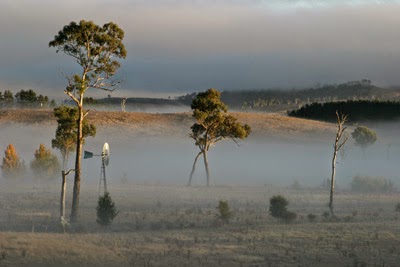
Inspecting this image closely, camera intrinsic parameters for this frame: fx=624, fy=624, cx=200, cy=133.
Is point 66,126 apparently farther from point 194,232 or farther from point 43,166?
point 194,232

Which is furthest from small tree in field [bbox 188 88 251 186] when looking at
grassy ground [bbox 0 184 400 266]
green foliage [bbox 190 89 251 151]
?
grassy ground [bbox 0 184 400 266]

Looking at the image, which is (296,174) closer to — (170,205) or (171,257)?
(170,205)

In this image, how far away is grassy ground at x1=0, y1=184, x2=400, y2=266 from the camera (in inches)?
1008

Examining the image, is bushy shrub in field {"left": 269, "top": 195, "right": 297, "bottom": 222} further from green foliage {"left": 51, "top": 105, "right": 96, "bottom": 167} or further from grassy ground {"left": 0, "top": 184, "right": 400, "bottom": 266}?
green foliage {"left": 51, "top": 105, "right": 96, "bottom": 167}

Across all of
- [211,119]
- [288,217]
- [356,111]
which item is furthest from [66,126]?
[356,111]

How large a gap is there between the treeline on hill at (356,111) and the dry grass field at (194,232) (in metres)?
116

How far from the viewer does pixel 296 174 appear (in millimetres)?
107750

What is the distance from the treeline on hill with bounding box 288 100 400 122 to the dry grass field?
116 meters

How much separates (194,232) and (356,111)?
150995 mm

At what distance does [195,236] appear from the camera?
31484mm

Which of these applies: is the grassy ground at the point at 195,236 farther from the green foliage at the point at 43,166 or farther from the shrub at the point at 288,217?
the green foliage at the point at 43,166

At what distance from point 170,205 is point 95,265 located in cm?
2365

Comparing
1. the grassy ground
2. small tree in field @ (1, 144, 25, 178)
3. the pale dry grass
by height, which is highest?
the pale dry grass

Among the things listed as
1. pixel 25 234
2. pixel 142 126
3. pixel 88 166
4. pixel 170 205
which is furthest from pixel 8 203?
pixel 142 126
